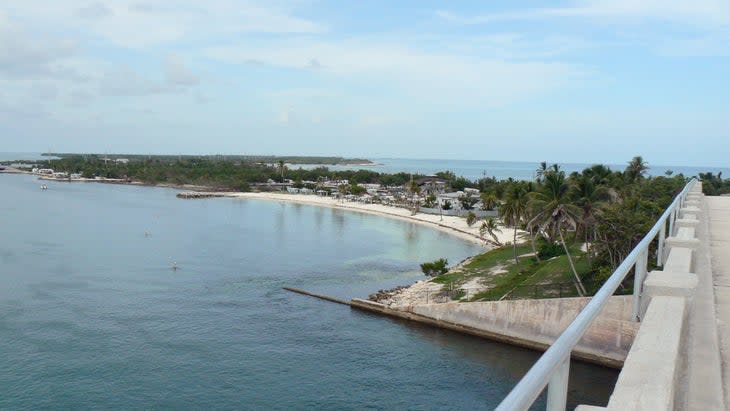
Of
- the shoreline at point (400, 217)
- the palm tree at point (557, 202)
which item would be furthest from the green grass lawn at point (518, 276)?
the shoreline at point (400, 217)

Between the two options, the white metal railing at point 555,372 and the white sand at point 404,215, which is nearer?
the white metal railing at point 555,372

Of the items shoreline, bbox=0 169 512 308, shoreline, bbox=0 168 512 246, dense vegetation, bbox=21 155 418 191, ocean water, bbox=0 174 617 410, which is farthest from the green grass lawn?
dense vegetation, bbox=21 155 418 191

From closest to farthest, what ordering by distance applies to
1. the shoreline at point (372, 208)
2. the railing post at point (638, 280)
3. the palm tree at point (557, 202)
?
the railing post at point (638, 280)
the palm tree at point (557, 202)
the shoreline at point (372, 208)

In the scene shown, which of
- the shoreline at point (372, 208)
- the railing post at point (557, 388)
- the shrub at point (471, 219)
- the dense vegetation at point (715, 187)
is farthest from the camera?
the shrub at point (471, 219)

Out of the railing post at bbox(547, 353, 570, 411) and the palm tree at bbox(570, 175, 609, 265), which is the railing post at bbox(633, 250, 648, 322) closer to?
the railing post at bbox(547, 353, 570, 411)

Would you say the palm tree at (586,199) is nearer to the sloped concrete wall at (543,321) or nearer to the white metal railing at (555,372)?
the sloped concrete wall at (543,321)

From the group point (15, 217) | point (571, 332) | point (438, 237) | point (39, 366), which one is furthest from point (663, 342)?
point (15, 217)

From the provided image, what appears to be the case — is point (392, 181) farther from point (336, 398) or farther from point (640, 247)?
point (640, 247)
